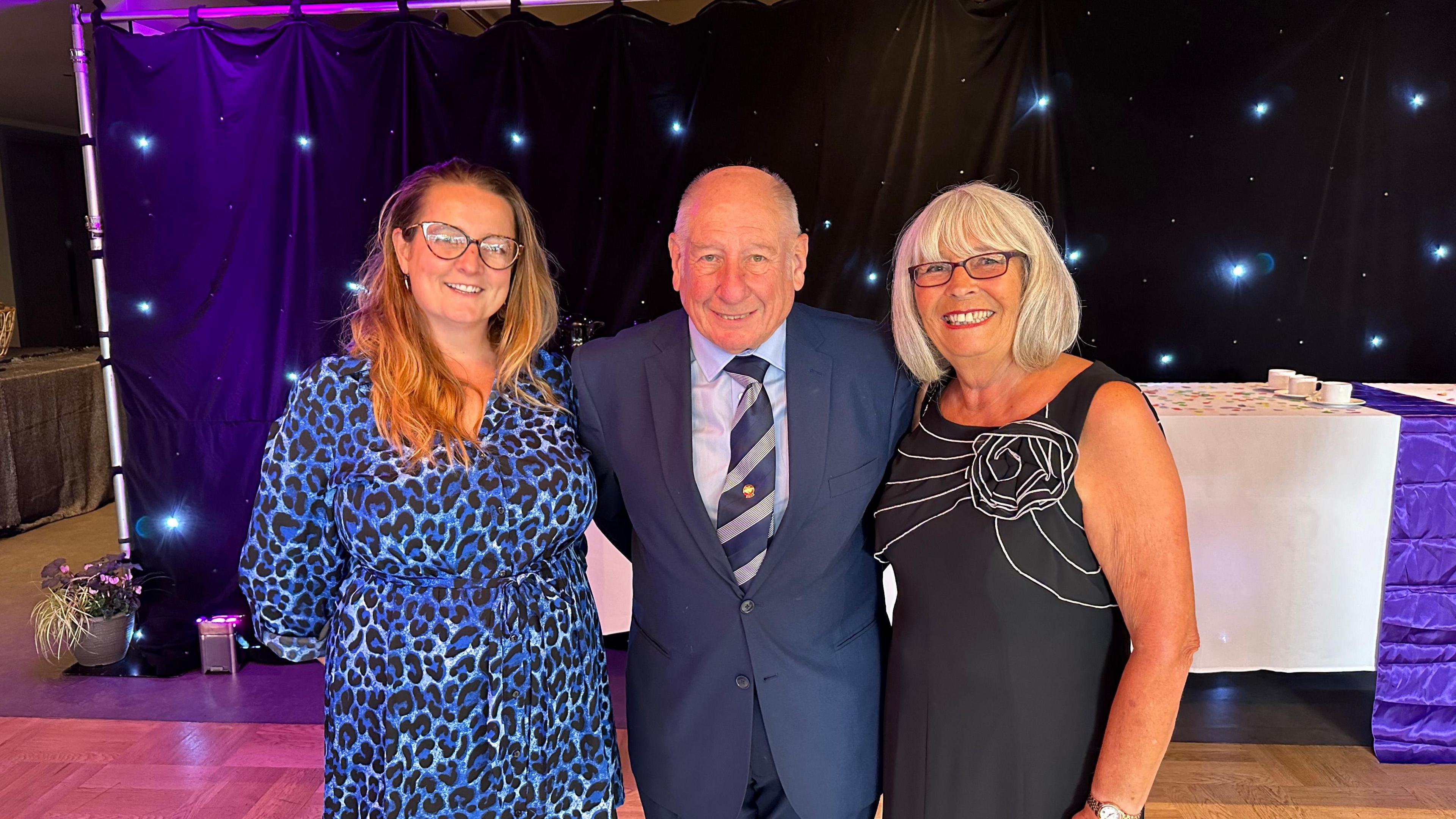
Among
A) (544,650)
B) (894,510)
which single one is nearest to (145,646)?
(544,650)

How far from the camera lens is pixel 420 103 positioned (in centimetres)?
354

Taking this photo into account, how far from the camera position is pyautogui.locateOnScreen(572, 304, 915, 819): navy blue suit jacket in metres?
1.46

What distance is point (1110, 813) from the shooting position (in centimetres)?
128

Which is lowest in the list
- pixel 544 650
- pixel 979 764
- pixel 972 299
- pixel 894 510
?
pixel 979 764

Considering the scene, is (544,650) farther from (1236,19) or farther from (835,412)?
(1236,19)

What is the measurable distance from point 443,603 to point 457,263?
1.91ft

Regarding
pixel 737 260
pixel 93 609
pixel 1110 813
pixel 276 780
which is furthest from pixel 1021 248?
pixel 93 609

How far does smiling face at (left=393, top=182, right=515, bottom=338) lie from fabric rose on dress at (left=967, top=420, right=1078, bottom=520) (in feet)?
2.91

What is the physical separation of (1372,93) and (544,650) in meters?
3.69

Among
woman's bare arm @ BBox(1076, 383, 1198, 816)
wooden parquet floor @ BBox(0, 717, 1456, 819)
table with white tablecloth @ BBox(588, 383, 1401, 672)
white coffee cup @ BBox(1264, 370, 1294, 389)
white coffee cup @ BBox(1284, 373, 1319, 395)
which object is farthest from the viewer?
white coffee cup @ BBox(1264, 370, 1294, 389)

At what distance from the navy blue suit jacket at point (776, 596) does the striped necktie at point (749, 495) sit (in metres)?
0.03

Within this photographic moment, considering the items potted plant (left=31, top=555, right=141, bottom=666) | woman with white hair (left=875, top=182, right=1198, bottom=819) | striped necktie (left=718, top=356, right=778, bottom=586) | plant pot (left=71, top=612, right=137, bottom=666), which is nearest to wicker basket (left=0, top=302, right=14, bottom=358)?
potted plant (left=31, top=555, right=141, bottom=666)

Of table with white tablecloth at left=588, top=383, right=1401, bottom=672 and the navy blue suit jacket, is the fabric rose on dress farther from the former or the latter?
table with white tablecloth at left=588, top=383, right=1401, bottom=672

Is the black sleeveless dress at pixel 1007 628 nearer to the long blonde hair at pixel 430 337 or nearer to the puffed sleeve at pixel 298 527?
the long blonde hair at pixel 430 337
